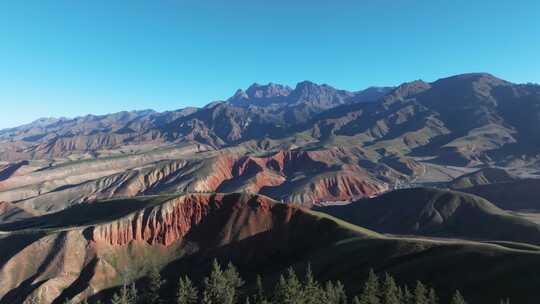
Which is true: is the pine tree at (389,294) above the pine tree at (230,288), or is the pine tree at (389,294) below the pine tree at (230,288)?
above

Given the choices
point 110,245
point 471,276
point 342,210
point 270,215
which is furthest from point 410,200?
point 110,245

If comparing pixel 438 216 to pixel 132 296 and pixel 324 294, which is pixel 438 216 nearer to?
pixel 324 294

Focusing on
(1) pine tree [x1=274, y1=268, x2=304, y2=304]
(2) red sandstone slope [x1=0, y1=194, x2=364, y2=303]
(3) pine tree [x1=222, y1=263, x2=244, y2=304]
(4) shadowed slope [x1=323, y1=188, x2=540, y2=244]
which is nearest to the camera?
(1) pine tree [x1=274, y1=268, x2=304, y2=304]

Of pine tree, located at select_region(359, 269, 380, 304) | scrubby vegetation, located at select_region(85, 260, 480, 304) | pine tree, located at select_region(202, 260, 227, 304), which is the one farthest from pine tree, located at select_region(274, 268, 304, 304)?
pine tree, located at select_region(202, 260, 227, 304)

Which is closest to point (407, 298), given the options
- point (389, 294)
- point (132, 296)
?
point (389, 294)

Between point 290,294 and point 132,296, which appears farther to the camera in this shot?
point 132,296

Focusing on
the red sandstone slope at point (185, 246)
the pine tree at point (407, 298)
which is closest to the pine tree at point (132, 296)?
the red sandstone slope at point (185, 246)

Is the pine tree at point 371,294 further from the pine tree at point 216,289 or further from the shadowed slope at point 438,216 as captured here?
the shadowed slope at point 438,216

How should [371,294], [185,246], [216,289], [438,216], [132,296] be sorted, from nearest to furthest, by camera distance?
[371,294]
[216,289]
[132,296]
[185,246]
[438,216]

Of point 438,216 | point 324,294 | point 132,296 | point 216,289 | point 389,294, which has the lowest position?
point 132,296

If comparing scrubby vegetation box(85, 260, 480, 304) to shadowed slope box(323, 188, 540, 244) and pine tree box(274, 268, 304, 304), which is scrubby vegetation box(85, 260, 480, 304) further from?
shadowed slope box(323, 188, 540, 244)

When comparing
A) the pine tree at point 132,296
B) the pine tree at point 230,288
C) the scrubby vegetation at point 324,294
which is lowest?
the pine tree at point 132,296

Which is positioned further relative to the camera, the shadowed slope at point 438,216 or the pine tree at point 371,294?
the shadowed slope at point 438,216
